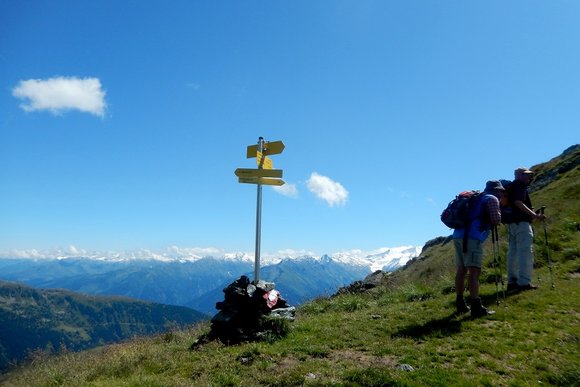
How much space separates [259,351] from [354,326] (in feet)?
10.3

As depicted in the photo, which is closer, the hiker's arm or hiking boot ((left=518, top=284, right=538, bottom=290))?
the hiker's arm

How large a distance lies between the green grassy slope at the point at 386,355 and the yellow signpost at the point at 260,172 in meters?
3.39

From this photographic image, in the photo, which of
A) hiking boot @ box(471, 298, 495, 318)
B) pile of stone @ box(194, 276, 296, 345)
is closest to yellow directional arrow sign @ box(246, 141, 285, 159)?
pile of stone @ box(194, 276, 296, 345)

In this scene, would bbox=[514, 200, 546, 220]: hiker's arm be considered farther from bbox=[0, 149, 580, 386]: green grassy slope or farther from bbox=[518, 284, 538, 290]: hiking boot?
bbox=[0, 149, 580, 386]: green grassy slope

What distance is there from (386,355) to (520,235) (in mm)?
6957

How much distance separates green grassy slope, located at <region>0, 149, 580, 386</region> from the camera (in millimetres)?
7156

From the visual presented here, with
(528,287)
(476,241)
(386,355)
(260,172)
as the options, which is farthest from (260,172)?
(528,287)

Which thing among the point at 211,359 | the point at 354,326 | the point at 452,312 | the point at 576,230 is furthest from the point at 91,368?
the point at 576,230

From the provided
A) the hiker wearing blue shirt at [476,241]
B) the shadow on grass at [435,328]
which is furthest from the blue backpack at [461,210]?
the shadow on grass at [435,328]

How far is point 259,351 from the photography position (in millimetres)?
9133

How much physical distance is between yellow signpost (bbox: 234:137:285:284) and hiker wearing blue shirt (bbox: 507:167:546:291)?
7361mm

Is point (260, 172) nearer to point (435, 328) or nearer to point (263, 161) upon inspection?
point (263, 161)

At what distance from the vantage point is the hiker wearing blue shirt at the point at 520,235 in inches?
492

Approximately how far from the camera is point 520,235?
41.5ft
